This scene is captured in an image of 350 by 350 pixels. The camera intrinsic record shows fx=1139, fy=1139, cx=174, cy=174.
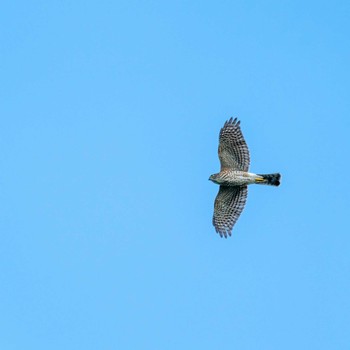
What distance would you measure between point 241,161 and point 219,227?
2.90m

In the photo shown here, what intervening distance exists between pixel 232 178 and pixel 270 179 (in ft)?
5.00

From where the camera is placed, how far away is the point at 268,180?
4503 cm

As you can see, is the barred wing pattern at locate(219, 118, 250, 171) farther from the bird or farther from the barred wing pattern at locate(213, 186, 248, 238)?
the barred wing pattern at locate(213, 186, 248, 238)

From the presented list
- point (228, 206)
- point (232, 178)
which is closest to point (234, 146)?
point (232, 178)

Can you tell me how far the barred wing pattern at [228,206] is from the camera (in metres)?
46.2

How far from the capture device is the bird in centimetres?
4528

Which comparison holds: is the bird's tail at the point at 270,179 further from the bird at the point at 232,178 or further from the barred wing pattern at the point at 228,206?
the barred wing pattern at the point at 228,206

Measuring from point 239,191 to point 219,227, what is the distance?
5.49ft

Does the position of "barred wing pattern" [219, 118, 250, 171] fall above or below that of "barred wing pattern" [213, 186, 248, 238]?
above

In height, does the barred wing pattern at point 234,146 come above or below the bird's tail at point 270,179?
above

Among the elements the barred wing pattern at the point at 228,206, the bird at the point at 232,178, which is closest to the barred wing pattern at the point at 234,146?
the bird at the point at 232,178

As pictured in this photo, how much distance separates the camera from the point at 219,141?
1794 inches

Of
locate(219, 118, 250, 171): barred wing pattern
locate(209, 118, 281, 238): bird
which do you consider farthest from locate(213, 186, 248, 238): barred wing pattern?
locate(219, 118, 250, 171): barred wing pattern

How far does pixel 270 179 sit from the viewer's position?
4503 centimetres
